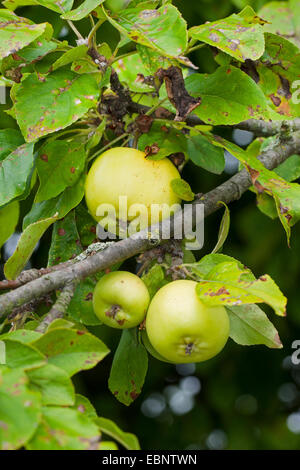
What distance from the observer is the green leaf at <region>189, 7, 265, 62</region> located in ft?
3.41

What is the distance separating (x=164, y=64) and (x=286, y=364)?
1637 millimetres

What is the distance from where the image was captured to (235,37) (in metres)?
1.06

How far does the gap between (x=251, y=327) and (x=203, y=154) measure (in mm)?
447

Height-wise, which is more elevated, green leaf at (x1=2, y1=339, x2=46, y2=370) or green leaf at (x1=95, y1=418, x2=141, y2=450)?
green leaf at (x1=2, y1=339, x2=46, y2=370)

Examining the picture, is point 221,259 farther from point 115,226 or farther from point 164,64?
point 164,64

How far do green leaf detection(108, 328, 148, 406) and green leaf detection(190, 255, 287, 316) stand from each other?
242mm

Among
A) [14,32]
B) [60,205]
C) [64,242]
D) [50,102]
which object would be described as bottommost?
[64,242]

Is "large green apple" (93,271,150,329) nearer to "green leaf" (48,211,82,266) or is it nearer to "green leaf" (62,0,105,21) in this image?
"green leaf" (48,211,82,266)

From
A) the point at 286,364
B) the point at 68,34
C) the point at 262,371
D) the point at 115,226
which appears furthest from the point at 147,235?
the point at 286,364

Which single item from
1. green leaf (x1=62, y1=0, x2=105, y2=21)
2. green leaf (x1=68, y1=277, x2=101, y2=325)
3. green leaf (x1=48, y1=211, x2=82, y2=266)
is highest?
green leaf (x1=62, y1=0, x2=105, y2=21)

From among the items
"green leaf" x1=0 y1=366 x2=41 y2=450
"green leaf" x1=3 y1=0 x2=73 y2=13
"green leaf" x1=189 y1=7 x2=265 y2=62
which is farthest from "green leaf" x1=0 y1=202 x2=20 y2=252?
"green leaf" x1=0 y1=366 x2=41 y2=450

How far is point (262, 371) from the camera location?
2.31 m

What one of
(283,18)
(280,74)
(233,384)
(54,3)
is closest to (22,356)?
(54,3)

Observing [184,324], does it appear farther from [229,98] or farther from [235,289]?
[229,98]
